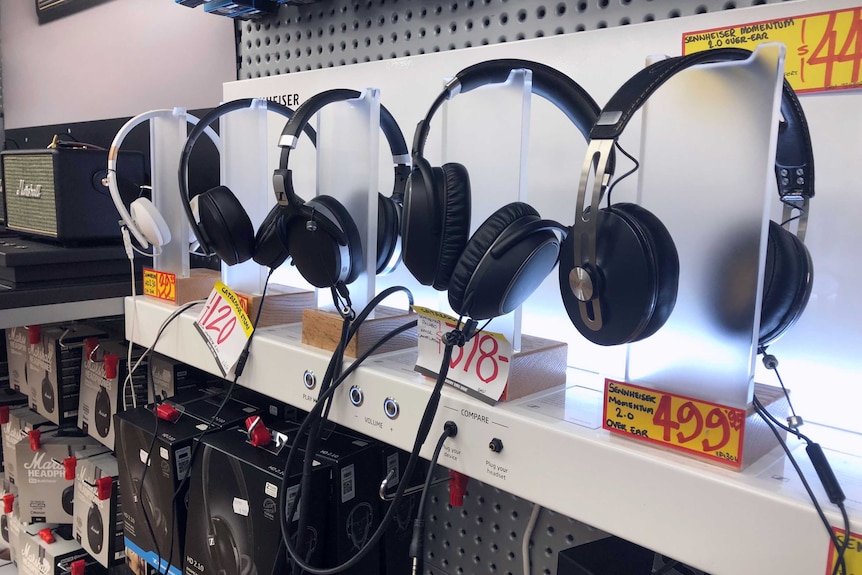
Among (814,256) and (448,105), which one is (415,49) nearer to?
(448,105)

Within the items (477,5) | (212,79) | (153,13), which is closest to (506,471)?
(477,5)

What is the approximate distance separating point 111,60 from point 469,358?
6.99 feet

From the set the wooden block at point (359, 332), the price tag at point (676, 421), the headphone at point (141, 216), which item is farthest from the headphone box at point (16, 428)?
the price tag at point (676, 421)

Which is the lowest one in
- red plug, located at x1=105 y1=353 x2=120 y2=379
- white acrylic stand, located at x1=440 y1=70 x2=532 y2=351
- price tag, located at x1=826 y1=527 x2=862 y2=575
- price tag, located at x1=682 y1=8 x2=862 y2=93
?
red plug, located at x1=105 y1=353 x2=120 y2=379

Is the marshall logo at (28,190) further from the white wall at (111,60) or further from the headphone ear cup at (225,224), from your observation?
the headphone ear cup at (225,224)

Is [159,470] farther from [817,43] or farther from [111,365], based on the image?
[817,43]

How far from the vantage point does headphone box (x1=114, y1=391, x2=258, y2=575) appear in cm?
105

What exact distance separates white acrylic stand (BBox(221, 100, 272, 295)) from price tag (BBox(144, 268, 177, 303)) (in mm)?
147

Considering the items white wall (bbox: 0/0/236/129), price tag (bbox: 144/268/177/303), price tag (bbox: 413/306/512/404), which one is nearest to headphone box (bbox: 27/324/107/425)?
price tag (bbox: 144/268/177/303)

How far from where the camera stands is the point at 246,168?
1.07 m

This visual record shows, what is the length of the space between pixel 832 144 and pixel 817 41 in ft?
0.37

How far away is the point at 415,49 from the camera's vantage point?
1098 millimetres

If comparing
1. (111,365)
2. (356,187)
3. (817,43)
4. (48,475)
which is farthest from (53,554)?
(817,43)

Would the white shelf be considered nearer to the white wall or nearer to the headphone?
the headphone
